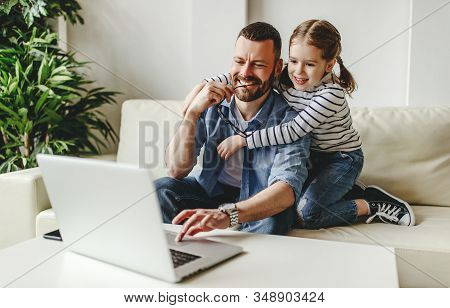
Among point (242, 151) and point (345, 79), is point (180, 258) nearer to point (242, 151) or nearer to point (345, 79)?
point (242, 151)

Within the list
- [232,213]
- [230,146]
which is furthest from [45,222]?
→ [232,213]

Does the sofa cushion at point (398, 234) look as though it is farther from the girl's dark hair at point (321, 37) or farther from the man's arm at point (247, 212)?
the girl's dark hair at point (321, 37)

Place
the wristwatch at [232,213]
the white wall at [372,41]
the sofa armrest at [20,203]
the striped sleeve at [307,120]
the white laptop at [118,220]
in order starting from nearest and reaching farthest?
the white laptop at [118,220]
the wristwatch at [232,213]
the striped sleeve at [307,120]
the sofa armrest at [20,203]
the white wall at [372,41]

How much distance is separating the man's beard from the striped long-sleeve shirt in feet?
0.27

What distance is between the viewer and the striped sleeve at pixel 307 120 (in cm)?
169

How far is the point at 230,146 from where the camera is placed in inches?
70.6

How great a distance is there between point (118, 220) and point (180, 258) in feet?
0.57

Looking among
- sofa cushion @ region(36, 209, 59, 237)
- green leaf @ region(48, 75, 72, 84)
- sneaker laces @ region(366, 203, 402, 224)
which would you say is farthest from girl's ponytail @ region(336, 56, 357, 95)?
green leaf @ region(48, 75, 72, 84)

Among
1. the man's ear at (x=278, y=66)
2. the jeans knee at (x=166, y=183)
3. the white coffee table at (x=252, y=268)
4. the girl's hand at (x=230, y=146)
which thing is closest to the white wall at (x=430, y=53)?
the man's ear at (x=278, y=66)

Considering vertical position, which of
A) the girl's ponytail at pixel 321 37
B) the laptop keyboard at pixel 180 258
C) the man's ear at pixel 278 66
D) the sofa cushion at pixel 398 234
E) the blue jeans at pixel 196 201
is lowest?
the sofa cushion at pixel 398 234

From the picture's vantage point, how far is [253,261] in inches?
45.4

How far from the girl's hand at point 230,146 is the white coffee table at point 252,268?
538mm

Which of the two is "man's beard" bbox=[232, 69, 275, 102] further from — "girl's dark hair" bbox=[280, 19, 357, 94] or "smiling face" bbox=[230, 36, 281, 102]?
"girl's dark hair" bbox=[280, 19, 357, 94]

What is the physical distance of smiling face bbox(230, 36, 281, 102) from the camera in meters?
1.71
